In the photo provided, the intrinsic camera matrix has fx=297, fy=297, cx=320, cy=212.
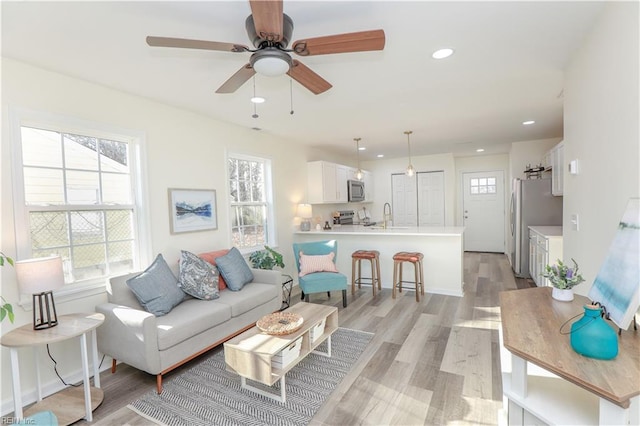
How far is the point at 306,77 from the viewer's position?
1970 millimetres

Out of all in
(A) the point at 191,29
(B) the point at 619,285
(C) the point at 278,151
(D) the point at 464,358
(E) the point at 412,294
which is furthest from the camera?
(C) the point at 278,151

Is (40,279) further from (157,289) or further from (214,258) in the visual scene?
(214,258)

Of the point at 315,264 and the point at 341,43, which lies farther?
the point at 315,264

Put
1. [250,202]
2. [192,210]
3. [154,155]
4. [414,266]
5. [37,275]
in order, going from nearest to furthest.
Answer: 1. [37,275]
2. [154,155]
3. [192,210]
4. [414,266]
5. [250,202]

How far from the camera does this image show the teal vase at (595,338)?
1.06 metres

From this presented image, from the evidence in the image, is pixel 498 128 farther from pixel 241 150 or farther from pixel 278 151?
pixel 241 150

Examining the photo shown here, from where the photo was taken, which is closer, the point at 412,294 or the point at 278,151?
the point at 412,294

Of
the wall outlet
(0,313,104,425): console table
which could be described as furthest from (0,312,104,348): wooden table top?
the wall outlet

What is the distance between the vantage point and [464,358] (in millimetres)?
2592

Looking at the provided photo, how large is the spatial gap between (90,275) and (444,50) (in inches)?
137

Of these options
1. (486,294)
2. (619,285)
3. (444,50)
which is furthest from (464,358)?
(444,50)

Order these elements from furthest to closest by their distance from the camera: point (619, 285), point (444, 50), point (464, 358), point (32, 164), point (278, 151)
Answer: point (278, 151) → point (464, 358) → point (32, 164) → point (444, 50) → point (619, 285)

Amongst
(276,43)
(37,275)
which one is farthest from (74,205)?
(276,43)

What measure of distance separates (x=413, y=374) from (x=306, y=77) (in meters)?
2.39
